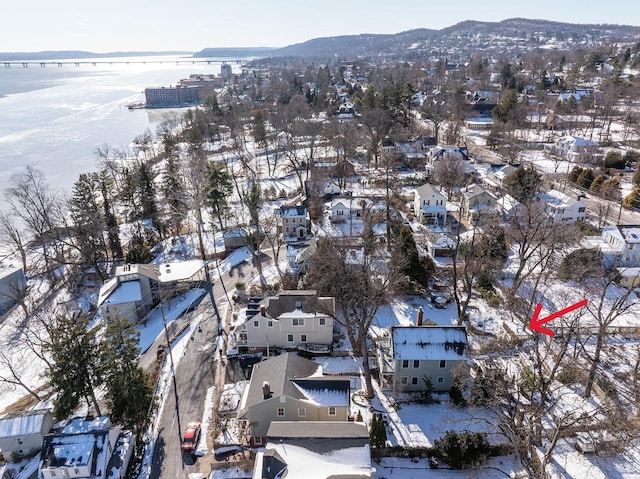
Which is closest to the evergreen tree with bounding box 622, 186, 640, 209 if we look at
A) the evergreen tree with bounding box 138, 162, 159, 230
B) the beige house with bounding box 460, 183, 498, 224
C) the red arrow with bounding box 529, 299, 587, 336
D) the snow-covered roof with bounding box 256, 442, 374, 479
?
the beige house with bounding box 460, 183, 498, 224

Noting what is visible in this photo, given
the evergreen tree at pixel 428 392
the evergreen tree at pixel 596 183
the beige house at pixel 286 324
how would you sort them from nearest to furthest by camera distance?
the evergreen tree at pixel 428 392 → the beige house at pixel 286 324 → the evergreen tree at pixel 596 183

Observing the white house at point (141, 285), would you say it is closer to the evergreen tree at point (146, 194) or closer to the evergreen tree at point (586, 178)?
the evergreen tree at point (146, 194)

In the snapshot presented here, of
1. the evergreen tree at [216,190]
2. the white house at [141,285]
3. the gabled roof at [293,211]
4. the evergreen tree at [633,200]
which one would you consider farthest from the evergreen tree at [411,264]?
the evergreen tree at [633,200]

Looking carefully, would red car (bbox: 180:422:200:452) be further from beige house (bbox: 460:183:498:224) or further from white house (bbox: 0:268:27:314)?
beige house (bbox: 460:183:498:224)

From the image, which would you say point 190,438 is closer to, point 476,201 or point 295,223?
point 295,223

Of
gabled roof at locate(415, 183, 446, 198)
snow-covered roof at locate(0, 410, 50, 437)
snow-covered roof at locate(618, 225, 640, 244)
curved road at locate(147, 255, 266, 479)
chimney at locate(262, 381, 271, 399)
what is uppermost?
gabled roof at locate(415, 183, 446, 198)

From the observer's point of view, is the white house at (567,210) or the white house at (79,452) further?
the white house at (567,210)

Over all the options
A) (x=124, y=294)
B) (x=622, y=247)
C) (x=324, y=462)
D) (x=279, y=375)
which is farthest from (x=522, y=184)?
(x=124, y=294)
